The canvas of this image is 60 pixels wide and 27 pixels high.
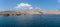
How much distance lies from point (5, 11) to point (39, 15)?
61 centimetres

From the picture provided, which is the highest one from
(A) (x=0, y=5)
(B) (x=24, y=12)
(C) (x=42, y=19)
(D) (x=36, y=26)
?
(A) (x=0, y=5)

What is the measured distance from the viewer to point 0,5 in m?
1.53

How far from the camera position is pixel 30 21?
4.94 feet

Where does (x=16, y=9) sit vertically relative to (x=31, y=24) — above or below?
above

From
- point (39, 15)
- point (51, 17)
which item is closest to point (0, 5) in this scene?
point (39, 15)

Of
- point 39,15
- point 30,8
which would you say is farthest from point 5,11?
point 39,15

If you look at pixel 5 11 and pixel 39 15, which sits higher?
pixel 5 11

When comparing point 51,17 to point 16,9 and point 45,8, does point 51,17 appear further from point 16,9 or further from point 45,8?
point 16,9

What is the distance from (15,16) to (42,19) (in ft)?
1.58

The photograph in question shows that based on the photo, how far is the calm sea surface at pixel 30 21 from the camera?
147 centimetres

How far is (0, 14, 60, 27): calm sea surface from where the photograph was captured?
4.82ft

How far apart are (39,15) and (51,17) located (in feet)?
0.68

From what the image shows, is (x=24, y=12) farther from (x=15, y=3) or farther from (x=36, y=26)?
(x=36, y=26)

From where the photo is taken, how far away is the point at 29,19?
4.93ft
